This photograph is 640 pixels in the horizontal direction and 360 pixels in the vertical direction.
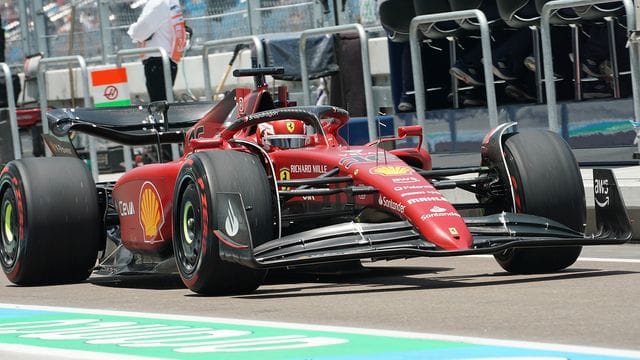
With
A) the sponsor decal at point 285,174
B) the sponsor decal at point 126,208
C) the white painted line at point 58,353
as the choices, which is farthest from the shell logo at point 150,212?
the white painted line at point 58,353

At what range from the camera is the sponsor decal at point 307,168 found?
9.70 meters

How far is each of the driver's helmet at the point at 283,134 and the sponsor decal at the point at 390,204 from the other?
1.45m

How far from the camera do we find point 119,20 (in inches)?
893

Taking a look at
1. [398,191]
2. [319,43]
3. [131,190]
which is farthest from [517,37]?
[398,191]

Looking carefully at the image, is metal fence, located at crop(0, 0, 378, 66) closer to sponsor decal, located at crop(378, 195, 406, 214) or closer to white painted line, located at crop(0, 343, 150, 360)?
sponsor decal, located at crop(378, 195, 406, 214)

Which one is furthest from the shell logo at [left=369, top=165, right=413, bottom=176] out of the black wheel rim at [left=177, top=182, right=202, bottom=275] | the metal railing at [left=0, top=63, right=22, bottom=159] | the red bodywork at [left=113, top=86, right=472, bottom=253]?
the metal railing at [left=0, top=63, right=22, bottom=159]

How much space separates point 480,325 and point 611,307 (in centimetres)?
88

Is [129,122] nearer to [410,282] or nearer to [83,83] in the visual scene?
[410,282]

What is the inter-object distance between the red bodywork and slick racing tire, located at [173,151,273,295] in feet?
2.01

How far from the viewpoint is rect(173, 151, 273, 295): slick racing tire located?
908cm

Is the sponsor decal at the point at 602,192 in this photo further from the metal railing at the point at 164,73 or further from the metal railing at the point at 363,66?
the metal railing at the point at 164,73

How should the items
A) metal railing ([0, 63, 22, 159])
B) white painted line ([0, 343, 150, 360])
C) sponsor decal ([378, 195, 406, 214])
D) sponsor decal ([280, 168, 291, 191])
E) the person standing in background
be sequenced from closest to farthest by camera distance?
white painted line ([0, 343, 150, 360]) → sponsor decal ([378, 195, 406, 214]) → sponsor decal ([280, 168, 291, 191]) → metal railing ([0, 63, 22, 159]) → the person standing in background

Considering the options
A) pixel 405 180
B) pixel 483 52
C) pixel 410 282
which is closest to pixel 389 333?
pixel 405 180

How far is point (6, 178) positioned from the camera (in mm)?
11484
